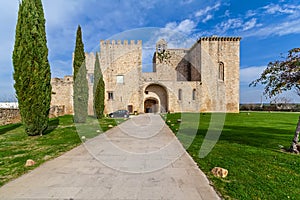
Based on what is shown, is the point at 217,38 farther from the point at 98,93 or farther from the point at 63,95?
the point at 63,95

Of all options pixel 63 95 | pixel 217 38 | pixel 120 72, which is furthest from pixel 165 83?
pixel 63 95

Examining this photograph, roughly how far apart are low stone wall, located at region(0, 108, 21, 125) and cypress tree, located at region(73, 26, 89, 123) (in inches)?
181

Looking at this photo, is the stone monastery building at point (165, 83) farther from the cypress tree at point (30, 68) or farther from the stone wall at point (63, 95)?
the cypress tree at point (30, 68)

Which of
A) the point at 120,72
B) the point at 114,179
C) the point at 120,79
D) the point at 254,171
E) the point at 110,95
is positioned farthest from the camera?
the point at 120,72

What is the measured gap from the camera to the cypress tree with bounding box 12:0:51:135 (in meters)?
8.18

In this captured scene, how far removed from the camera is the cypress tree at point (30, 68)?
26.8 ft

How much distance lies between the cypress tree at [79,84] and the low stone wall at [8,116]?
181 inches

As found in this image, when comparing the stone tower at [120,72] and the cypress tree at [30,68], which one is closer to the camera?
the cypress tree at [30,68]

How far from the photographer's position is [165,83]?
27969mm

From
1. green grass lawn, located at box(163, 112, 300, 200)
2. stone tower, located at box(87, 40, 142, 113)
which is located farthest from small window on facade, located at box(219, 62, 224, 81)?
green grass lawn, located at box(163, 112, 300, 200)

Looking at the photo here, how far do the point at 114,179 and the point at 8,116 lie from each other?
1414 cm

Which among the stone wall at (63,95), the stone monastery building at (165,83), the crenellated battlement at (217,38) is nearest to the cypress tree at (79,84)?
→ the stone monastery building at (165,83)

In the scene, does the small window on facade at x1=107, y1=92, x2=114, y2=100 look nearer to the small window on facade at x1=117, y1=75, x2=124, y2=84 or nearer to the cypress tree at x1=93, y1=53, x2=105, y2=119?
the small window on facade at x1=117, y1=75, x2=124, y2=84

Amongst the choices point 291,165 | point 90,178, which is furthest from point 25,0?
point 291,165
